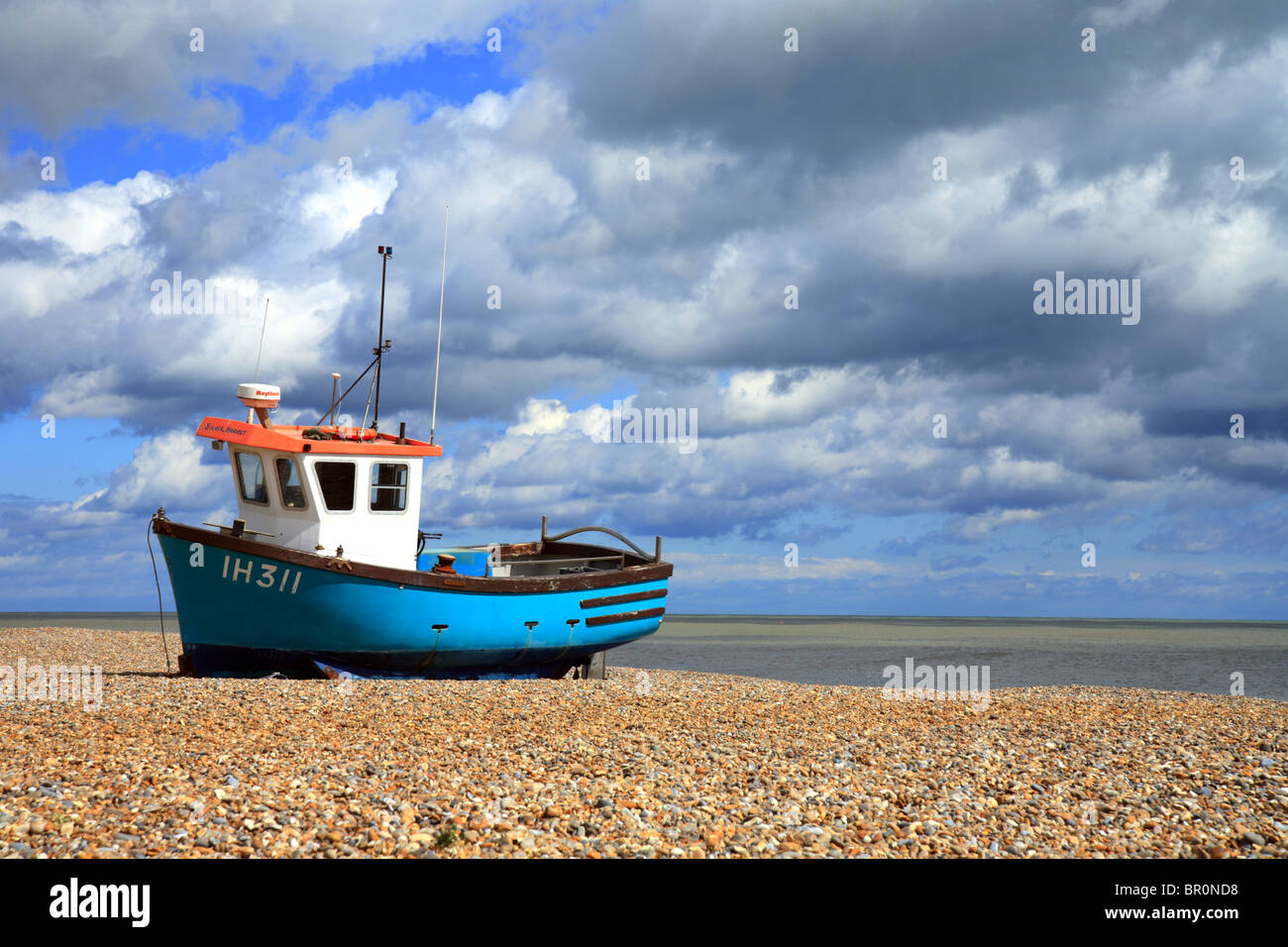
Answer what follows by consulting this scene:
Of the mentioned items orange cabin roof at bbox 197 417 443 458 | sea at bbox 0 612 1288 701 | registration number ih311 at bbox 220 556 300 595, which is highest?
orange cabin roof at bbox 197 417 443 458

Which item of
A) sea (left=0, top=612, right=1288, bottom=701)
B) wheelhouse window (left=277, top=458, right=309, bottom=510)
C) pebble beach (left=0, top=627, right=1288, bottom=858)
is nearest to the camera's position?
pebble beach (left=0, top=627, right=1288, bottom=858)

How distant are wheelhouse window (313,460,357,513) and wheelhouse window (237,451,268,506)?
100 cm

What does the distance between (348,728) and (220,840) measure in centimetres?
424

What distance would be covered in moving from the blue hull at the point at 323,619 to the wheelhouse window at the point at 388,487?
1599mm

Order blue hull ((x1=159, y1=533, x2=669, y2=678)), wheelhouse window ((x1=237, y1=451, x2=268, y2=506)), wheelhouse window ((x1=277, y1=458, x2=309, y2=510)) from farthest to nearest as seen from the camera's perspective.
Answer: wheelhouse window ((x1=237, y1=451, x2=268, y2=506))
wheelhouse window ((x1=277, y1=458, x2=309, y2=510))
blue hull ((x1=159, y1=533, x2=669, y2=678))

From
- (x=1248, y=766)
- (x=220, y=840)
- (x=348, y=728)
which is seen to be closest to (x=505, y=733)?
(x=348, y=728)

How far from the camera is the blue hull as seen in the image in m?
14.5

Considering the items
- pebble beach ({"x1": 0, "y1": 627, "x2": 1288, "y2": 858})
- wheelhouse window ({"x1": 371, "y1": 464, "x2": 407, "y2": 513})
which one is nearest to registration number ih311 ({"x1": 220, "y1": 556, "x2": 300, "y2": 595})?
pebble beach ({"x1": 0, "y1": 627, "x2": 1288, "y2": 858})

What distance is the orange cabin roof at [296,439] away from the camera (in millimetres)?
15047

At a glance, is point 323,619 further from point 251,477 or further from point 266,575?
point 251,477

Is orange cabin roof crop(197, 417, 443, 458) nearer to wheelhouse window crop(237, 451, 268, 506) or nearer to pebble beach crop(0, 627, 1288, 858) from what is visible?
wheelhouse window crop(237, 451, 268, 506)

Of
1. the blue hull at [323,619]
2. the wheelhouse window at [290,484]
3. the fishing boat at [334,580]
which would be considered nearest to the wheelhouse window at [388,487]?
the fishing boat at [334,580]

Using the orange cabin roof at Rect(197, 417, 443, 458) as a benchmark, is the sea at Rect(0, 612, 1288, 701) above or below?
below
